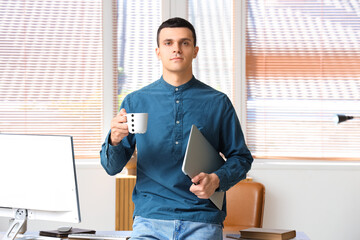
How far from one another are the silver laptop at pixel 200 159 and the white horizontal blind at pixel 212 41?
7.74 feet

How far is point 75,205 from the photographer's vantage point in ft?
6.24

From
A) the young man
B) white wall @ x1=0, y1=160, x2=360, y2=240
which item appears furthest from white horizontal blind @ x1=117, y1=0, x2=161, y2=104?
the young man

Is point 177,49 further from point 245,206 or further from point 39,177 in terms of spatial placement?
point 245,206

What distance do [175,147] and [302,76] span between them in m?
2.61

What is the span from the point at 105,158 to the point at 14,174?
14.7 inches

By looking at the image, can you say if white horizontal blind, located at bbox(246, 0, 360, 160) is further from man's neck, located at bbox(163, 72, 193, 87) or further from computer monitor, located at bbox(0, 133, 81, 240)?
computer monitor, located at bbox(0, 133, 81, 240)

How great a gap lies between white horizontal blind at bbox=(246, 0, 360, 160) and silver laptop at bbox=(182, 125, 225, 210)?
2409 millimetres

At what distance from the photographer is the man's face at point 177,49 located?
1968 millimetres

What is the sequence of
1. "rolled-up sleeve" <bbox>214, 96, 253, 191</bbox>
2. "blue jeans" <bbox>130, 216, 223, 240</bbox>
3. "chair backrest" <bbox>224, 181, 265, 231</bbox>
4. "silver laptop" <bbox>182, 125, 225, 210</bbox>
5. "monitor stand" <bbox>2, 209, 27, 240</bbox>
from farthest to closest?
1. "chair backrest" <bbox>224, 181, 265, 231</bbox>
2. "monitor stand" <bbox>2, 209, 27, 240</bbox>
3. "rolled-up sleeve" <bbox>214, 96, 253, 191</bbox>
4. "blue jeans" <bbox>130, 216, 223, 240</bbox>
5. "silver laptop" <bbox>182, 125, 225, 210</bbox>

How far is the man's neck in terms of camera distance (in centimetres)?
202

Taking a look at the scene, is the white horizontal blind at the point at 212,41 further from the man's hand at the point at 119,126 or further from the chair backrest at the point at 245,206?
the man's hand at the point at 119,126

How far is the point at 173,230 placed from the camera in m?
1.78

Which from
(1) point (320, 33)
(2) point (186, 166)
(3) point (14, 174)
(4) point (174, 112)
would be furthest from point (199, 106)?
(1) point (320, 33)

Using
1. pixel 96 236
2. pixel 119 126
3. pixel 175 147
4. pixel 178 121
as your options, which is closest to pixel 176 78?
pixel 178 121
